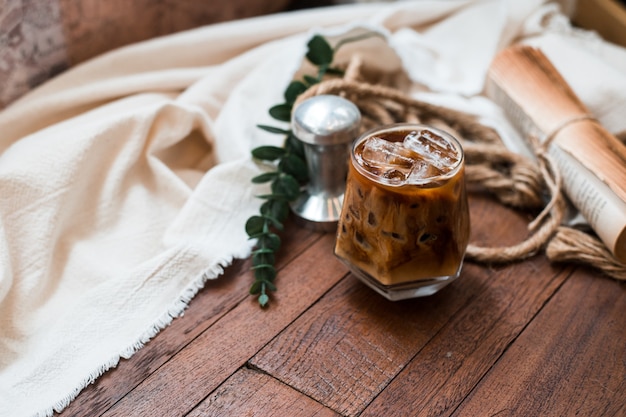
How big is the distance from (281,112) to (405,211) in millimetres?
290

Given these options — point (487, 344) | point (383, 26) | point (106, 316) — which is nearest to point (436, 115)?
point (383, 26)

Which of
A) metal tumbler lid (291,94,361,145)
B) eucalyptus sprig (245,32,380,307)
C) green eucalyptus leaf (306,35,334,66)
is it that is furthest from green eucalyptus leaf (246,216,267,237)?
green eucalyptus leaf (306,35,334,66)

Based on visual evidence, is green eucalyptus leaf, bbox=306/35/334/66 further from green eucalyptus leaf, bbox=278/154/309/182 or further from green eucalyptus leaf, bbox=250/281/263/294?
green eucalyptus leaf, bbox=250/281/263/294

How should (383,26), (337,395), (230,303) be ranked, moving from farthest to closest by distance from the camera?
(383,26) → (230,303) → (337,395)

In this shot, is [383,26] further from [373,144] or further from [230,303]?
[230,303]

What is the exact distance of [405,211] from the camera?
2.21 feet

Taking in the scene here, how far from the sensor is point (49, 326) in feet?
2.41

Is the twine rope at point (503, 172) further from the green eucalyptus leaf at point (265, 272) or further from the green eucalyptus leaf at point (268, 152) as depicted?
the green eucalyptus leaf at point (265, 272)

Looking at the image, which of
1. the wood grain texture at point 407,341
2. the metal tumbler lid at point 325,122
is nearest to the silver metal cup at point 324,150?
the metal tumbler lid at point 325,122

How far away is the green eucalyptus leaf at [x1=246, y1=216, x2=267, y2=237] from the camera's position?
81cm

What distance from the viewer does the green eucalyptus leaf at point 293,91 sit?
3.03 ft

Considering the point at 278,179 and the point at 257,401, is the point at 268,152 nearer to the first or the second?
the point at 278,179

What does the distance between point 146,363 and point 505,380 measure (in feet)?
1.17

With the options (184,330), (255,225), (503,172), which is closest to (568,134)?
(503,172)
